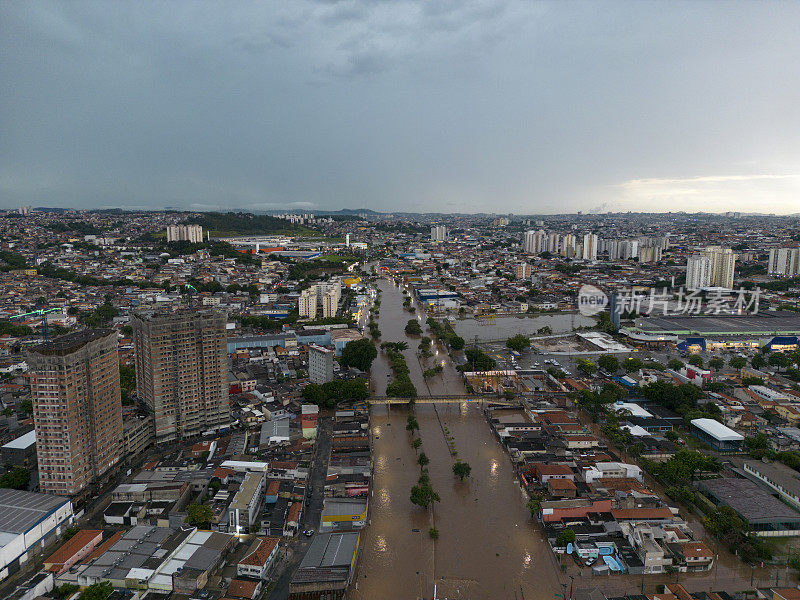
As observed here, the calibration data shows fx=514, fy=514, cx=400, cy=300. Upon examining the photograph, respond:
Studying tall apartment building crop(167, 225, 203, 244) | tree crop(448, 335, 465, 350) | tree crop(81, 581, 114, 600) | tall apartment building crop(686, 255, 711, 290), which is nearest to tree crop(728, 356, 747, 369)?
tree crop(448, 335, 465, 350)

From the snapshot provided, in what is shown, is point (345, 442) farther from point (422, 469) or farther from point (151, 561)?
point (151, 561)

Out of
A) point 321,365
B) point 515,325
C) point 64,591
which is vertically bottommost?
point 64,591

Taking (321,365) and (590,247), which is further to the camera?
(590,247)

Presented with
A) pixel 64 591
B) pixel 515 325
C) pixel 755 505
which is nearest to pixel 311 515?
pixel 64 591

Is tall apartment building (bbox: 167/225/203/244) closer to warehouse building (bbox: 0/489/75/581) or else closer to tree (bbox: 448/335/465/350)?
tree (bbox: 448/335/465/350)

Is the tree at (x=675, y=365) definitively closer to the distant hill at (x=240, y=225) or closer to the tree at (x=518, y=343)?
the tree at (x=518, y=343)

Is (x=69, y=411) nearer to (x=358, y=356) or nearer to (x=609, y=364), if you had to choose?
(x=358, y=356)

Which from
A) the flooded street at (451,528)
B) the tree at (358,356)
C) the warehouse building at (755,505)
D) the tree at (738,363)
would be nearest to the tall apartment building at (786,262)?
the tree at (738,363)
